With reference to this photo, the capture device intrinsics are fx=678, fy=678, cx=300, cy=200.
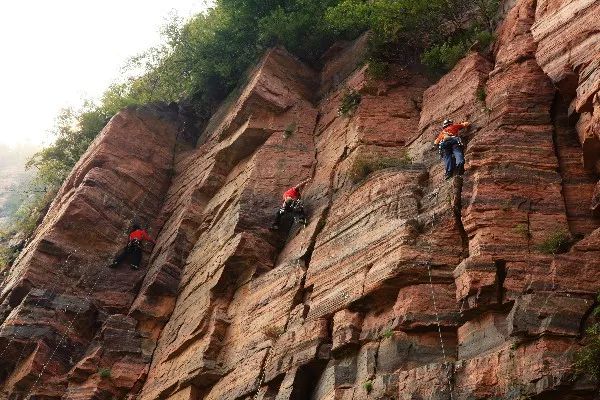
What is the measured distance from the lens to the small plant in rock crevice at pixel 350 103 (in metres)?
19.9

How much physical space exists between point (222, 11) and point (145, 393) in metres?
16.4

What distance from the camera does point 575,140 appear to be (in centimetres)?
1388

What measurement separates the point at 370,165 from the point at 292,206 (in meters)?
2.37

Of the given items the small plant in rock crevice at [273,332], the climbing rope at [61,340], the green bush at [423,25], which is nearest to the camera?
the small plant in rock crevice at [273,332]

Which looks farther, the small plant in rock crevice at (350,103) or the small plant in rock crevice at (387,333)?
the small plant in rock crevice at (350,103)

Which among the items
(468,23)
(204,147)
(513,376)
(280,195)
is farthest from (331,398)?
(204,147)

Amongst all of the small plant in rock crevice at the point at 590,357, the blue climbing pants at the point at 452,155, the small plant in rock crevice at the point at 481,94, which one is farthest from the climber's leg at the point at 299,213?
the small plant in rock crevice at the point at 590,357

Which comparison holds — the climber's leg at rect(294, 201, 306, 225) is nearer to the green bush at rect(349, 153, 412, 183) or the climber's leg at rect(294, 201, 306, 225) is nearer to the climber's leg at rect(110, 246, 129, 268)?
the green bush at rect(349, 153, 412, 183)

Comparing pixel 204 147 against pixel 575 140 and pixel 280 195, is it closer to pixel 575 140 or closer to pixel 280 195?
pixel 280 195

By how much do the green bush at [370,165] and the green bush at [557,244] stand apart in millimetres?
4813

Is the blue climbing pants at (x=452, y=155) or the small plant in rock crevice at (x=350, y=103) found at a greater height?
the small plant in rock crevice at (x=350, y=103)

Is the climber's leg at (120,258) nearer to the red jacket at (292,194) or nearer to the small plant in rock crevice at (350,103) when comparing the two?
the red jacket at (292,194)

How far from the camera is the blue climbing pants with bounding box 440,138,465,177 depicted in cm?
1415

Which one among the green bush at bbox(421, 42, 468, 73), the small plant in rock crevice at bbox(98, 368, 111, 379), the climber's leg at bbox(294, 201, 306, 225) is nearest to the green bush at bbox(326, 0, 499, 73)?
the green bush at bbox(421, 42, 468, 73)
